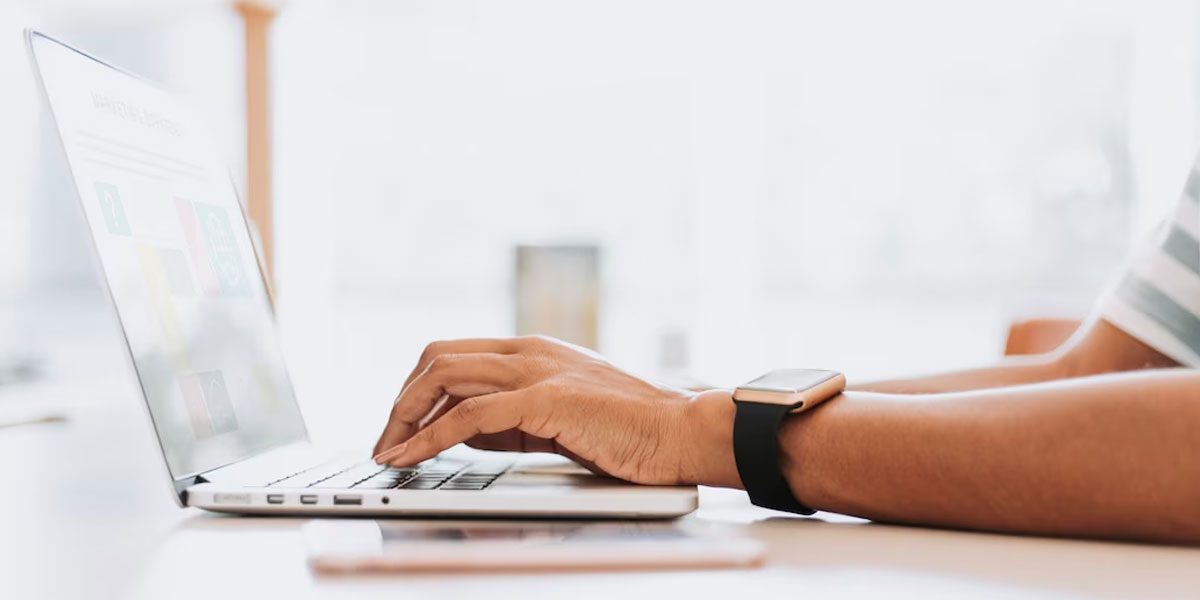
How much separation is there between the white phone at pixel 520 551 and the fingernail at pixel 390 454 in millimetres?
169

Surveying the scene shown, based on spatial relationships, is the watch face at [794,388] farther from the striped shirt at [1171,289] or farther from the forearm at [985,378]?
the striped shirt at [1171,289]

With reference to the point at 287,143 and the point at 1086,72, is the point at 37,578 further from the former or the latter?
the point at 1086,72

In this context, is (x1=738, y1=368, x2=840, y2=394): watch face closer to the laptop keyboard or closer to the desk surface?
the desk surface

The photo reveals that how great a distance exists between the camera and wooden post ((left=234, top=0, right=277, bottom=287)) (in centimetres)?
388

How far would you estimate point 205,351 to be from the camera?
2.60ft

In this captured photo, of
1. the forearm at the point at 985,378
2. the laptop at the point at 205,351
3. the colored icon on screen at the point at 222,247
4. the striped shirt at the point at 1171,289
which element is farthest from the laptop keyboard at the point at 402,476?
the striped shirt at the point at 1171,289

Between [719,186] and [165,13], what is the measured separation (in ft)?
7.87

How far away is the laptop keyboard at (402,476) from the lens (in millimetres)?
662

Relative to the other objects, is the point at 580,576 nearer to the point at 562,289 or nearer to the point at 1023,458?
the point at 1023,458

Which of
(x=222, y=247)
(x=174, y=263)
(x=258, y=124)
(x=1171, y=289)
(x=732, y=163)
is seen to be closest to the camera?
(x=174, y=263)

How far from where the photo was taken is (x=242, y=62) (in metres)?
3.92

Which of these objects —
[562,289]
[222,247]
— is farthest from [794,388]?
[562,289]

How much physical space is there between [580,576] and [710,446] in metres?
0.23

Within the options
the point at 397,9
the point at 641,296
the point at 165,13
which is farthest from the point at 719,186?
the point at 165,13
